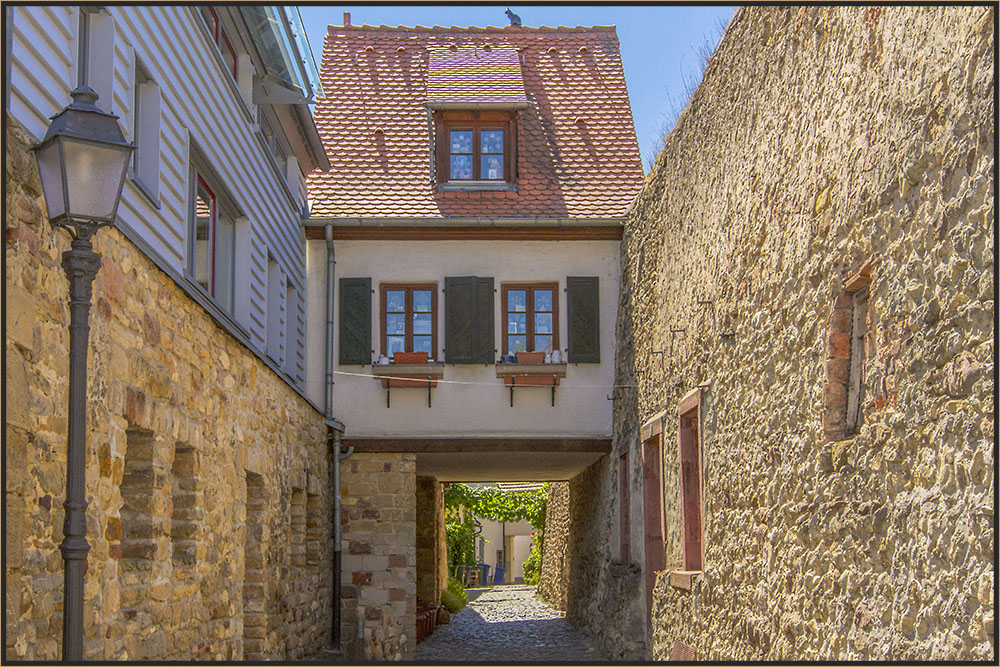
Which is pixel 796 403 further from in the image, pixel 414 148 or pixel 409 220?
pixel 414 148

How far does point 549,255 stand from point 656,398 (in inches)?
141

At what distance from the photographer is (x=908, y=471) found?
17.7 ft

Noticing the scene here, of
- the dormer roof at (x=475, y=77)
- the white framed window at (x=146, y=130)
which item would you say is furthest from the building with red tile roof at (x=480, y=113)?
the white framed window at (x=146, y=130)

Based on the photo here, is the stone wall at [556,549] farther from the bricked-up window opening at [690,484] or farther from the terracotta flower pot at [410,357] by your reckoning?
the bricked-up window opening at [690,484]

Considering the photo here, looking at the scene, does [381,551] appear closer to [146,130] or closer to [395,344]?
[395,344]

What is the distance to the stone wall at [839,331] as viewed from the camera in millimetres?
4828

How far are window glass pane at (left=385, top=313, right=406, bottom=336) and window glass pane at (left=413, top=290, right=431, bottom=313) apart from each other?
20 cm

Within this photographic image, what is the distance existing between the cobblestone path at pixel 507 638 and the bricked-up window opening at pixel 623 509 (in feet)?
4.08

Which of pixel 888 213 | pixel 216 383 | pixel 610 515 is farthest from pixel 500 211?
pixel 888 213

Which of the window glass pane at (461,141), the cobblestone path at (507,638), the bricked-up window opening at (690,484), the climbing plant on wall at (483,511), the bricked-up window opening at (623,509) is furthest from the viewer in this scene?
the climbing plant on wall at (483,511)

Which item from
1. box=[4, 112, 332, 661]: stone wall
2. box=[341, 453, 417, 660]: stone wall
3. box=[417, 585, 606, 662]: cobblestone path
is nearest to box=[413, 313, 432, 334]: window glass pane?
box=[341, 453, 417, 660]: stone wall

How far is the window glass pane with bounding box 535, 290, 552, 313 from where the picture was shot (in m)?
14.8

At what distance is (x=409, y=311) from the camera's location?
1475 centimetres

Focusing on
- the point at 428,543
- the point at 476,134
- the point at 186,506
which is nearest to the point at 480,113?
the point at 476,134
